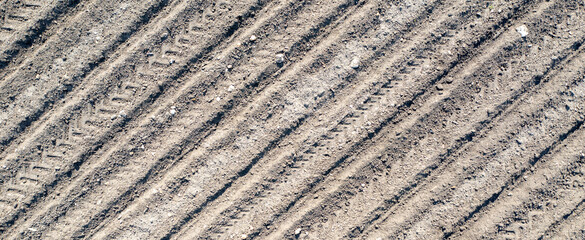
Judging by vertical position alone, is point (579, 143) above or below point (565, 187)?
above

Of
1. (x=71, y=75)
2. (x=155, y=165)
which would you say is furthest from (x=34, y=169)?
(x=155, y=165)

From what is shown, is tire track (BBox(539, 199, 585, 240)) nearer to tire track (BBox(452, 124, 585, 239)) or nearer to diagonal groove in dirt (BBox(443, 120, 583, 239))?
tire track (BBox(452, 124, 585, 239))

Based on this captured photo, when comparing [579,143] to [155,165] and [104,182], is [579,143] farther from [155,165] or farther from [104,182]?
[104,182]

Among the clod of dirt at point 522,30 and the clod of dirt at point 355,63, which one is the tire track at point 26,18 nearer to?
the clod of dirt at point 355,63

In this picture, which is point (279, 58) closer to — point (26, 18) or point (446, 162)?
point (446, 162)

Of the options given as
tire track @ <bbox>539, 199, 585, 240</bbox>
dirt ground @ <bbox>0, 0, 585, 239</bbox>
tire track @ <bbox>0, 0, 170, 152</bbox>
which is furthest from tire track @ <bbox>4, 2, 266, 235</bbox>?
tire track @ <bbox>539, 199, 585, 240</bbox>
